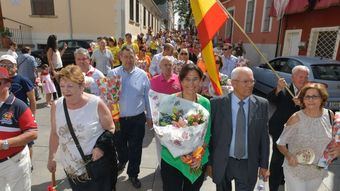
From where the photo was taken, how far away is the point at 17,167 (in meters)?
2.66

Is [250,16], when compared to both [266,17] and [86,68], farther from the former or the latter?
[86,68]

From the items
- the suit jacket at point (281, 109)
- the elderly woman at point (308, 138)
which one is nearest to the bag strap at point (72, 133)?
the elderly woman at point (308, 138)

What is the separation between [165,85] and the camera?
4090mm

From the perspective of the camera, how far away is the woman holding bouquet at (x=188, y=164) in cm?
263

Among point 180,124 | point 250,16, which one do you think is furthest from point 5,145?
point 250,16

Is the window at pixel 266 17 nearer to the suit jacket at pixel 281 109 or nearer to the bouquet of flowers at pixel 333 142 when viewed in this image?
the suit jacket at pixel 281 109

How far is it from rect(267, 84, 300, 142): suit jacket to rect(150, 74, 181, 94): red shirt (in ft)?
4.39

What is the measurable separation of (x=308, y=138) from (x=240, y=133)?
69cm

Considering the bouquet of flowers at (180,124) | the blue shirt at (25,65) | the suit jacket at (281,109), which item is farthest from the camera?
the blue shirt at (25,65)

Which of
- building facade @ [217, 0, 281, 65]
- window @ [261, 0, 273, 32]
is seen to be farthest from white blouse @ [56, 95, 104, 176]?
window @ [261, 0, 273, 32]

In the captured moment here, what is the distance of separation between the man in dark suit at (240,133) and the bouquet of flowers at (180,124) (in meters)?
0.18

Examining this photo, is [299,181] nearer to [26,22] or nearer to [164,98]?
[164,98]

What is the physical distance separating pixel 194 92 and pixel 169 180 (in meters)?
0.92

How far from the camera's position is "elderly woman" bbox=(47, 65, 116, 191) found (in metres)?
2.37
